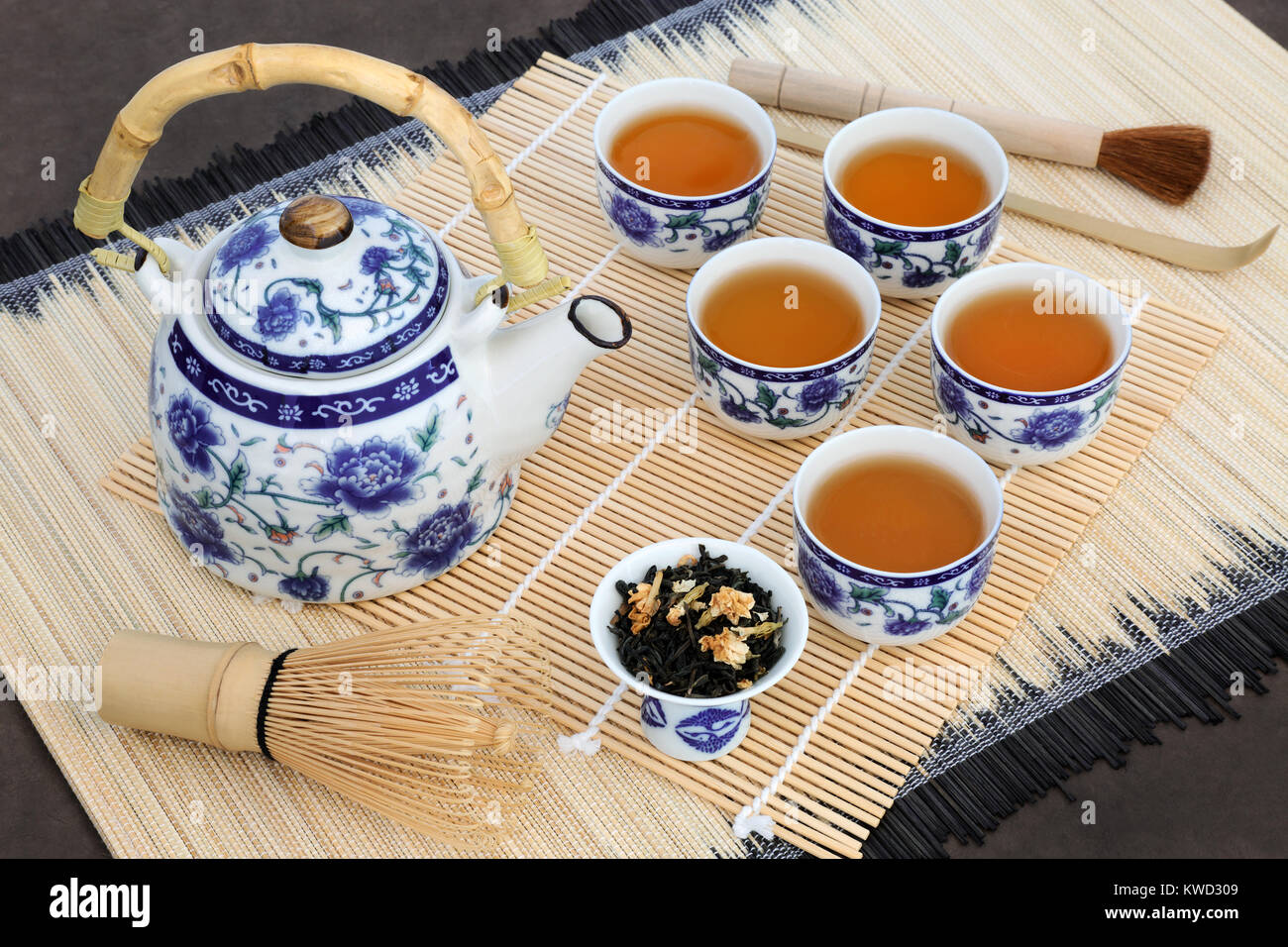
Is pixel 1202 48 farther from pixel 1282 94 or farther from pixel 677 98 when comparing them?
pixel 677 98

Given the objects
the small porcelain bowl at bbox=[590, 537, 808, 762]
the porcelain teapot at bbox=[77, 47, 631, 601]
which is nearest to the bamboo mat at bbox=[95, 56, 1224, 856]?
the small porcelain bowl at bbox=[590, 537, 808, 762]

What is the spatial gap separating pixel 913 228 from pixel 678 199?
0.89 feet

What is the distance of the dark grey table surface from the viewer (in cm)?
141

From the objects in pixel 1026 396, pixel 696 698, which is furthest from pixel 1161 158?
pixel 696 698

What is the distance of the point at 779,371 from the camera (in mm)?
1503

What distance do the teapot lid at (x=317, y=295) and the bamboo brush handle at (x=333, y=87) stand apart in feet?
0.36

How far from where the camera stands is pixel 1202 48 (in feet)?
6.59

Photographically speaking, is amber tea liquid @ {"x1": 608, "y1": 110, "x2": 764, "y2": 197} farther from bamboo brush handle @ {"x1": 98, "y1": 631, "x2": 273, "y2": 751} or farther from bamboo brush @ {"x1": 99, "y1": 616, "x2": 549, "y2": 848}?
bamboo brush handle @ {"x1": 98, "y1": 631, "x2": 273, "y2": 751}

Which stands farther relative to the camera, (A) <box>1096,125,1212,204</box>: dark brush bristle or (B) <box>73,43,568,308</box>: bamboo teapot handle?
(A) <box>1096,125,1212,204</box>: dark brush bristle

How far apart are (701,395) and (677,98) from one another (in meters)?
0.41

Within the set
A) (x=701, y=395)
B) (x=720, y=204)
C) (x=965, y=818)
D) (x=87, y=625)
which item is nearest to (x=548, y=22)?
(x=720, y=204)

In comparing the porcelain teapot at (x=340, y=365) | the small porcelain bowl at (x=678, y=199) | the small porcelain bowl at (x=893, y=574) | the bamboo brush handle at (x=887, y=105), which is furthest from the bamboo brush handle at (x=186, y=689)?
the bamboo brush handle at (x=887, y=105)

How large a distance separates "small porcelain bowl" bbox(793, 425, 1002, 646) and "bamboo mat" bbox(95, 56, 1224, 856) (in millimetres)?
80

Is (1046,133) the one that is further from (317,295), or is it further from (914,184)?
(317,295)
